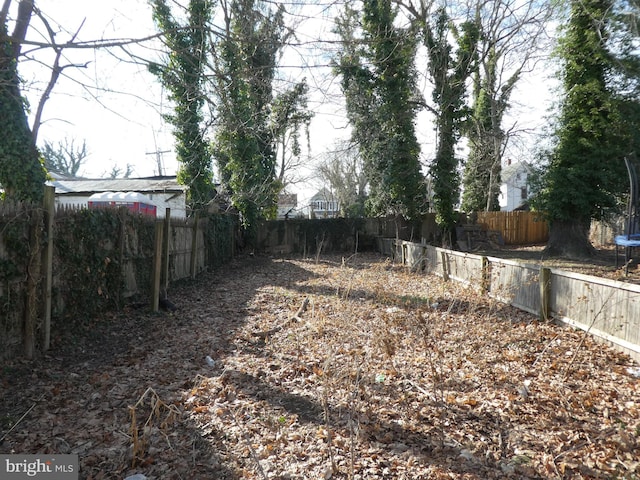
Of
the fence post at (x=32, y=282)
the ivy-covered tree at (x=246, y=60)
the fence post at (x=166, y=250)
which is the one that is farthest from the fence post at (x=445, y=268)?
the fence post at (x=32, y=282)

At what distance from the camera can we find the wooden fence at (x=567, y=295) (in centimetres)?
518

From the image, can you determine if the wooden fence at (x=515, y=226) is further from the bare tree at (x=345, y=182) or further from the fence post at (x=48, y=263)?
the fence post at (x=48, y=263)

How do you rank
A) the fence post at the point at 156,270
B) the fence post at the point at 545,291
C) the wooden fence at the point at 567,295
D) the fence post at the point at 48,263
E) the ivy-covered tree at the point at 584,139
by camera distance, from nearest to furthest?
the wooden fence at the point at 567,295 → the fence post at the point at 48,263 → the fence post at the point at 545,291 → the fence post at the point at 156,270 → the ivy-covered tree at the point at 584,139

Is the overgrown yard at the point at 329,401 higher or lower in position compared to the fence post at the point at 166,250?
lower

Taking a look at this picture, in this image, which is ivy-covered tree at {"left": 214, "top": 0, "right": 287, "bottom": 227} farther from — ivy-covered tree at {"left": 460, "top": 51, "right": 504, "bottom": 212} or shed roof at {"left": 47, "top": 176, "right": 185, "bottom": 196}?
ivy-covered tree at {"left": 460, "top": 51, "right": 504, "bottom": 212}

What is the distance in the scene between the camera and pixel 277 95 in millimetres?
6879

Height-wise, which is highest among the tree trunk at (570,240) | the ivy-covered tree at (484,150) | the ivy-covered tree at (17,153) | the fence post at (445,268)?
the ivy-covered tree at (484,150)

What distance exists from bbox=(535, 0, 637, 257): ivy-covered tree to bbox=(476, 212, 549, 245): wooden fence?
27.5 ft

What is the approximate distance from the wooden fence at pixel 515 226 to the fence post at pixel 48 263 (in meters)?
22.5

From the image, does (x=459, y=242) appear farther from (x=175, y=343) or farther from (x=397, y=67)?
(x=175, y=343)

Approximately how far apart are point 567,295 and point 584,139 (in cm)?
1086

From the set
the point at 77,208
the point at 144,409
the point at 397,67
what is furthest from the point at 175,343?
the point at 397,67

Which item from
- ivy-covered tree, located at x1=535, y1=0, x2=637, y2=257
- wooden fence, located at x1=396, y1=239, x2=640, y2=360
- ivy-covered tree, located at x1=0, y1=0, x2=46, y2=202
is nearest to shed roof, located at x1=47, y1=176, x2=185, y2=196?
ivy-covered tree, located at x1=0, y1=0, x2=46, y2=202

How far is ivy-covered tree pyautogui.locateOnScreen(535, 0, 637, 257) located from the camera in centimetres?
1427
